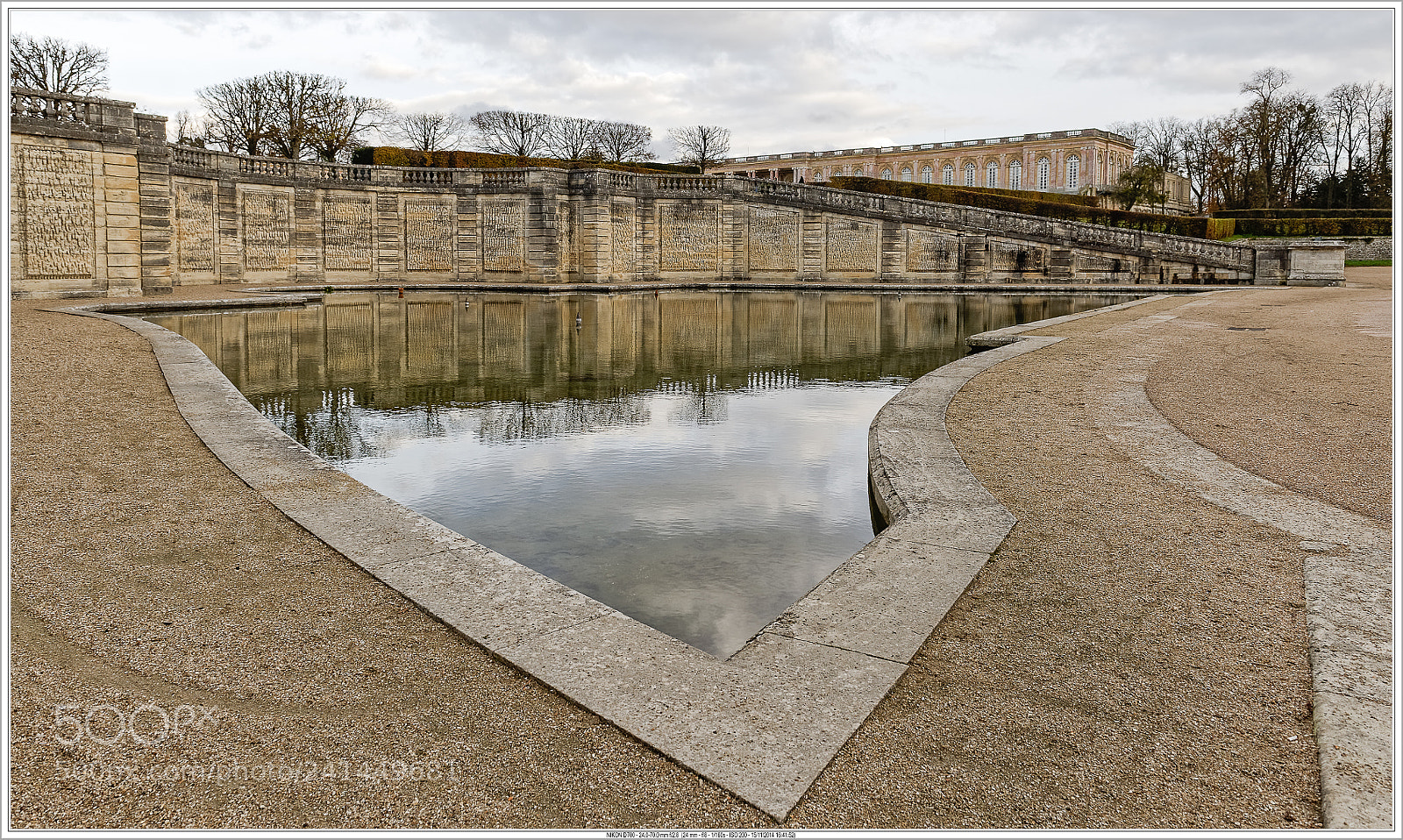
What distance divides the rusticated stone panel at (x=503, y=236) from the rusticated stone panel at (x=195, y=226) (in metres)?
10.2

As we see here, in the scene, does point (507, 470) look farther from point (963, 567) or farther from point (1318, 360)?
point (1318, 360)

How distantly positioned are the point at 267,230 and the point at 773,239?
20638mm

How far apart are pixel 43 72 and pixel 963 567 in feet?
196

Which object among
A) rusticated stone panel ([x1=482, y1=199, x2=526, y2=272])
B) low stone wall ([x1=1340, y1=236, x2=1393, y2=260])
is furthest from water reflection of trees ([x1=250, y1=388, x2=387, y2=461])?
low stone wall ([x1=1340, y1=236, x2=1393, y2=260])

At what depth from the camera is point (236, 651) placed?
3668mm

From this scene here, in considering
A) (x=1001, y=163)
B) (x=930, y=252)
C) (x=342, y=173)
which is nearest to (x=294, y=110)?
(x=342, y=173)

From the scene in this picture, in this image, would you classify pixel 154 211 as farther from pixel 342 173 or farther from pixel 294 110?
pixel 294 110

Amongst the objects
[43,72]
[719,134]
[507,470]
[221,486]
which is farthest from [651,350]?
[719,134]

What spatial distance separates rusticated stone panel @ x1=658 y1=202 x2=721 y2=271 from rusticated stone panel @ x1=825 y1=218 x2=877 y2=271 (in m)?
5.00

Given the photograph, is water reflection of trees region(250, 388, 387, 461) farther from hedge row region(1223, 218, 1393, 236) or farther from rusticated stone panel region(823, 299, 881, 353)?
hedge row region(1223, 218, 1393, 236)

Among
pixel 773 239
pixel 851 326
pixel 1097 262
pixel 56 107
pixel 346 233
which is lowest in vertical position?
pixel 851 326

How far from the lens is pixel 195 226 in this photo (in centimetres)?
3077

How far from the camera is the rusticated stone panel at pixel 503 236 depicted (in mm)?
37156

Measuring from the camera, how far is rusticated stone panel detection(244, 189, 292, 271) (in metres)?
32.6
